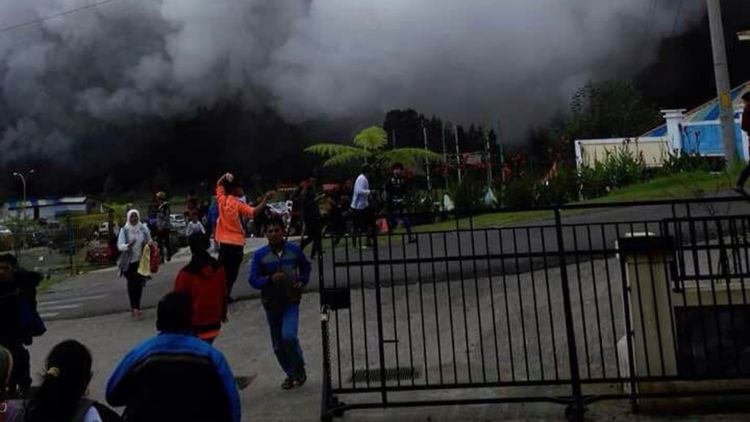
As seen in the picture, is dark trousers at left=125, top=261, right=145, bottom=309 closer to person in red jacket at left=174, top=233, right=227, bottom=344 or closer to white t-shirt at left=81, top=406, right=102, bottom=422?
person in red jacket at left=174, top=233, right=227, bottom=344

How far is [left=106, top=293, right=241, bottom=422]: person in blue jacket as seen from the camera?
10.8 ft

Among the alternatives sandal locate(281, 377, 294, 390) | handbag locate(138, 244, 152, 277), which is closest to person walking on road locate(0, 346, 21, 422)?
sandal locate(281, 377, 294, 390)

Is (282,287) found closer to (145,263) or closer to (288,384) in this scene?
(288,384)

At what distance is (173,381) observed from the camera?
3320 mm

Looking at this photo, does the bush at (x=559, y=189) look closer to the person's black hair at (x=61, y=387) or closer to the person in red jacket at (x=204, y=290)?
the person in red jacket at (x=204, y=290)

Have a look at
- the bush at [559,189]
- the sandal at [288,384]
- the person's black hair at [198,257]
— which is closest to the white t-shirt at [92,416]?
the person's black hair at [198,257]

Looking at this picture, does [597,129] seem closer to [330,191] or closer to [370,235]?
[330,191]

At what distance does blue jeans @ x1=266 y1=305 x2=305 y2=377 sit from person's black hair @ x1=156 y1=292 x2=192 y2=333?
2.90m

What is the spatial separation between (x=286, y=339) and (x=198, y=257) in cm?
120

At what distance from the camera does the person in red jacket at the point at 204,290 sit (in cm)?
568

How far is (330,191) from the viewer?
14883mm

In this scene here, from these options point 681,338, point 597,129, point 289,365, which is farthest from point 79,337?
point 597,129

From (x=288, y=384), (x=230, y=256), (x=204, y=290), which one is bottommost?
(x=288, y=384)

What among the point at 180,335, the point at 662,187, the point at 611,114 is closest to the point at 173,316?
the point at 180,335
